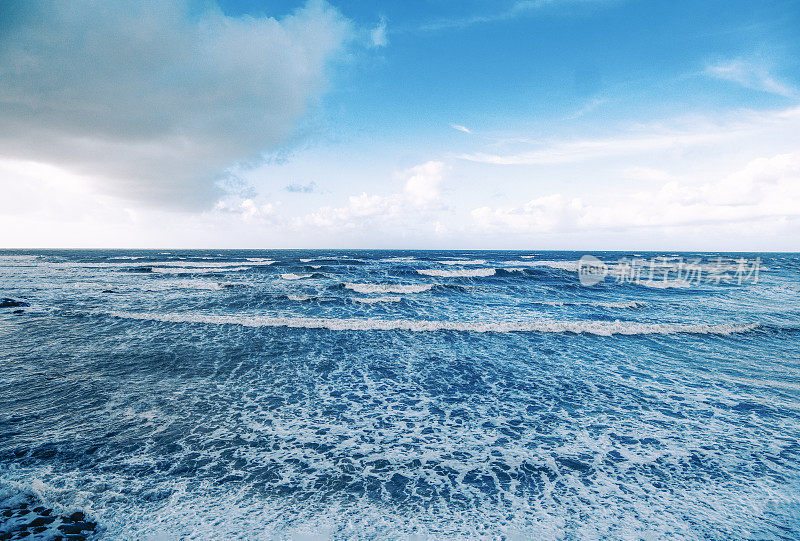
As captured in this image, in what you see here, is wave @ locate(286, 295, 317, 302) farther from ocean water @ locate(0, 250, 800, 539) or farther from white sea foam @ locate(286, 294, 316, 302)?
ocean water @ locate(0, 250, 800, 539)

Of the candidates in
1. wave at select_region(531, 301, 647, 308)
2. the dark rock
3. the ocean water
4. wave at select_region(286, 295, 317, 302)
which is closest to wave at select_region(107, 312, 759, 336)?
the ocean water

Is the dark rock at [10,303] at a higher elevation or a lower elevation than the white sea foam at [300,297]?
higher

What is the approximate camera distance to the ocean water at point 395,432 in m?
4.75

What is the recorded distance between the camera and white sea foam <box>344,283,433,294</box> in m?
29.5

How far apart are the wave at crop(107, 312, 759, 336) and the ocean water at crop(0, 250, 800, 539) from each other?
363mm

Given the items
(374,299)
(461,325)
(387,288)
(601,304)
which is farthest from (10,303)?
(601,304)

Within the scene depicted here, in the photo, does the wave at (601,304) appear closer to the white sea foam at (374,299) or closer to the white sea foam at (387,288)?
the white sea foam at (374,299)

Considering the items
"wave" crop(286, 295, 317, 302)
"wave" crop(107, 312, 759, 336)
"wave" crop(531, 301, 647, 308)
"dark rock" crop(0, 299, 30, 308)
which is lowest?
"wave" crop(531, 301, 647, 308)

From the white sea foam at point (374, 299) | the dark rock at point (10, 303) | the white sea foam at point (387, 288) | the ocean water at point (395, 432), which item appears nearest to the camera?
the ocean water at point (395, 432)

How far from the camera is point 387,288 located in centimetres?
3097

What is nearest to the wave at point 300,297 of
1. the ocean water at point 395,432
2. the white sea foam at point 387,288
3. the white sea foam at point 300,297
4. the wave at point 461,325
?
the white sea foam at point 300,297

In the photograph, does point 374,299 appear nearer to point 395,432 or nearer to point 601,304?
point 601,304

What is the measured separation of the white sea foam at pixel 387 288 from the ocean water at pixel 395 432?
1287cm

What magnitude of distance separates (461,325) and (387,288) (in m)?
14.1
